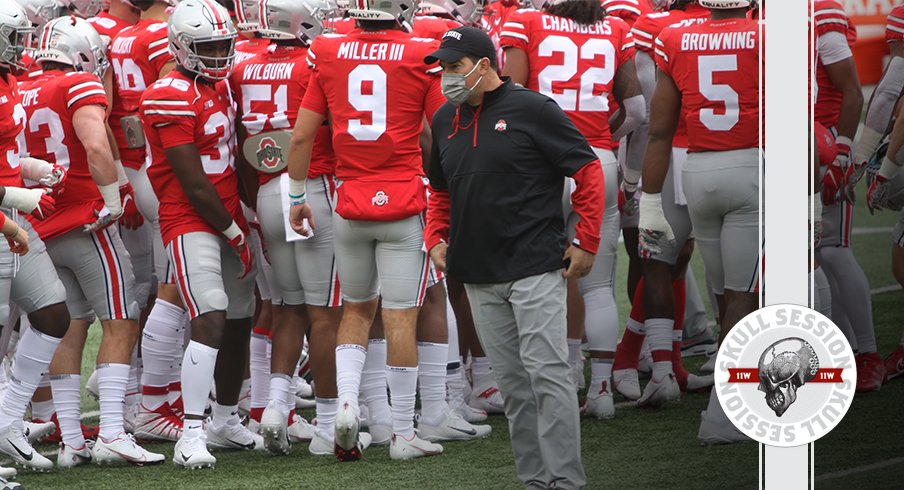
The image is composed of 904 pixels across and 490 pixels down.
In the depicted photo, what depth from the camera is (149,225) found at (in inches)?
239

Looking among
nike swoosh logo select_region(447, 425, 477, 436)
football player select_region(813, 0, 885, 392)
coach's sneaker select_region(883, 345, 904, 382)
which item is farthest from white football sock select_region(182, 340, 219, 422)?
coach's sneaker select_region(883, 345, 904, 382)

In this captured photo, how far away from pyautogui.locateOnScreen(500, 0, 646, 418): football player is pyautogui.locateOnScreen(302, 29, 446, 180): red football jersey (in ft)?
2.33

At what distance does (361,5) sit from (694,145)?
141 cm

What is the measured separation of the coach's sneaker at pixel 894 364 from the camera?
3.34 metres

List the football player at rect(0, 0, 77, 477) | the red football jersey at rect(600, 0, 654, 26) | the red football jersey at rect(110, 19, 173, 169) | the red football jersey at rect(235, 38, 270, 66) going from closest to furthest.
→ the football player at rect(0, 0, 77, 477)
the red football jersey at rect(235, 38, 270, 66)
the red football jersey at rect(110, 19, 173, 169)
the red football jersey at rect(600, 0, 654, 26)

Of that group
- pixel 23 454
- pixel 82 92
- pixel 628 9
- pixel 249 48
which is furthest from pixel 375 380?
pixel 628 9

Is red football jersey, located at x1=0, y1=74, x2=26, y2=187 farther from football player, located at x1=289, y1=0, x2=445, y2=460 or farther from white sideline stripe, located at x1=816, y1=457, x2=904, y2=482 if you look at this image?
white sideline stripe, located at x1=816, y1=457, x2=904, y2=482

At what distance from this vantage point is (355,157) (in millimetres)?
5012

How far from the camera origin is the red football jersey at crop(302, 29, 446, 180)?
493cm

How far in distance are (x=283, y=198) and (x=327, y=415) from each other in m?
0.92

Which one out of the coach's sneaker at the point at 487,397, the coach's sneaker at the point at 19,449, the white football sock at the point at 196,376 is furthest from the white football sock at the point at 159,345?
the coach's sneaker at the point at 487,397

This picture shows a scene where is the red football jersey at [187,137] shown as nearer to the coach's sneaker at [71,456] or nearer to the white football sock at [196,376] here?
the white football sock at [196,376]

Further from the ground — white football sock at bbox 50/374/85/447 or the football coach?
the football coach

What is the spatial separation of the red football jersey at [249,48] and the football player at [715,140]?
1736mm
